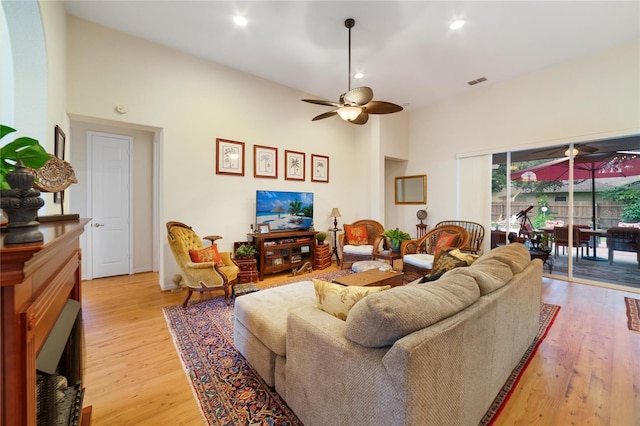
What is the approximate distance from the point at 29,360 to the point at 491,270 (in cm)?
216

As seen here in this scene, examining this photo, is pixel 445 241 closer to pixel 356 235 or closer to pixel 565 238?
pixel 356 235

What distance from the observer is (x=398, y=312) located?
105 cm

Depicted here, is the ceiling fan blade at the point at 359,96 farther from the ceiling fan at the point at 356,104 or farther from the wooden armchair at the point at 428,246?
the wooden armchair at the point at 428,246

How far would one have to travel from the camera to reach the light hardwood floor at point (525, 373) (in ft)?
5.22

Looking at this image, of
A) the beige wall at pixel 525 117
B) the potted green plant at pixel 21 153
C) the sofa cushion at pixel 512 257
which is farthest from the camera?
the beige wall at pixel 525 117

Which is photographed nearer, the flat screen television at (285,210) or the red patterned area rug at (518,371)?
the red patterned area rug at (518,371)

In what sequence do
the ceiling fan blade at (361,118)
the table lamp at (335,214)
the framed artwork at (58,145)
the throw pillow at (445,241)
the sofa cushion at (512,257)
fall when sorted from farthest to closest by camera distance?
the table lamp at (335,214)
the throw pillow at (445,241)
the ceiling fan blade at (361,118)
the framed artwork at (58,145)
the sofa cushion at (512,257)

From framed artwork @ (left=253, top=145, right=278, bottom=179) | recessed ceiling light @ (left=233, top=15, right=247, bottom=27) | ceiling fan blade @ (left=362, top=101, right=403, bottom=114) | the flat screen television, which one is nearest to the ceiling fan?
ceiling fan blade @ (left=362, top=101, right=403, bottom=114)

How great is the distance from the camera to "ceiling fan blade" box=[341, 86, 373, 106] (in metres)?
2.94

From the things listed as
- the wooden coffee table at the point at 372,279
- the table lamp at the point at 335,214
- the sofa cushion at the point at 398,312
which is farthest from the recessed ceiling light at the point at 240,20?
the sofa cushion at the point at 398,312

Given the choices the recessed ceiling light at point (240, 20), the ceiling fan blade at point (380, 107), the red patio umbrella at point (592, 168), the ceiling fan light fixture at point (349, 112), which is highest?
the recessed ceiling light at point (240, 20)

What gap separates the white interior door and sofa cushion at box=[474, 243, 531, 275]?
5.09m

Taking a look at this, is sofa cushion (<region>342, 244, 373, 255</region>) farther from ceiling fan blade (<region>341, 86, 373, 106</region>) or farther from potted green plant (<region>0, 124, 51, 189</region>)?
potted green plant (<region>0, 124, 51, 189</region>)

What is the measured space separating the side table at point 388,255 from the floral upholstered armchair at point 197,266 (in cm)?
237
